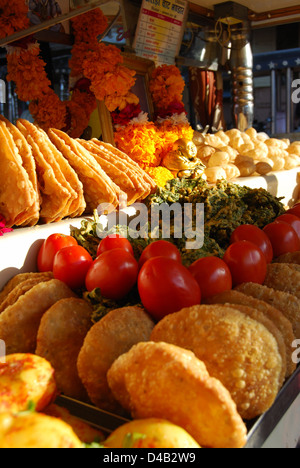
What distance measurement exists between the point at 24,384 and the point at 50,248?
39.6 inches

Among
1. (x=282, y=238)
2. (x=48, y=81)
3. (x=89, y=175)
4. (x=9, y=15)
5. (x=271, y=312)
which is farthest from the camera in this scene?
(x=48, y=81)

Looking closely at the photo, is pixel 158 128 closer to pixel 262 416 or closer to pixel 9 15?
pixel 9 15

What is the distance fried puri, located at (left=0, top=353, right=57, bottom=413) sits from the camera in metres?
0.85

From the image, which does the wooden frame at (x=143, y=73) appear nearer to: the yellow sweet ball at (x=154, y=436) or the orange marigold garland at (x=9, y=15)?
the orange marigold garland at (x=9, y=15)

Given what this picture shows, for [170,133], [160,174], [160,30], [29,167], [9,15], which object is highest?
[160,30]

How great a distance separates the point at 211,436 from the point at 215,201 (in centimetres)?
165

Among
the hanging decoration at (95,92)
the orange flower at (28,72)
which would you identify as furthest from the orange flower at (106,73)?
the orange flower at (28,72)

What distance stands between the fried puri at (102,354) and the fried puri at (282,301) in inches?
18.7

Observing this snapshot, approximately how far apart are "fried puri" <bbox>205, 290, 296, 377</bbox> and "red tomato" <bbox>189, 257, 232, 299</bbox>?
0.04 m

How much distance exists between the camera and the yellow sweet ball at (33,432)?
692 millimetres

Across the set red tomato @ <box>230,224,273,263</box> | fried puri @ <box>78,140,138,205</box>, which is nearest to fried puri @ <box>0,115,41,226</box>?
fried puri @ <box>78,140,138,205</box>

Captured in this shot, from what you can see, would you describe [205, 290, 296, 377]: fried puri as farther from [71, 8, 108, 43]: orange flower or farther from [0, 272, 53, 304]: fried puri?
[71, 8, 108, 43]: orange flower

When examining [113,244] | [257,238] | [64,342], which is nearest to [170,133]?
[257,238]

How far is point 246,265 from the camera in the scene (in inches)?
62.9
